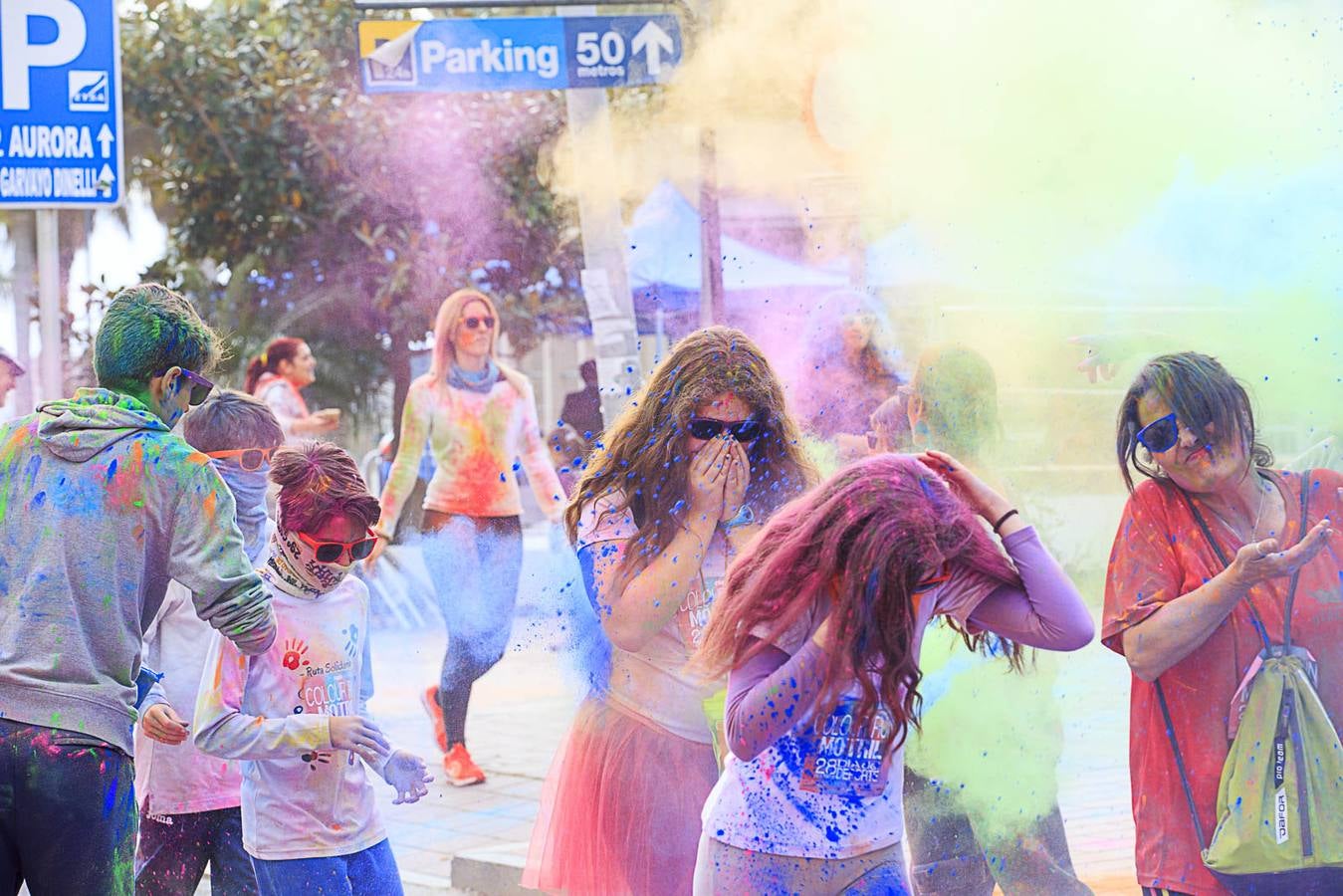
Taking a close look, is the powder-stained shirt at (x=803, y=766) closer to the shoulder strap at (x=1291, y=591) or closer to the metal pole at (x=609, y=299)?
the shoulder strap at (x=1291, y=591)

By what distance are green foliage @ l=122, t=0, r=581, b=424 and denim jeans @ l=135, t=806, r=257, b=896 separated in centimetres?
738

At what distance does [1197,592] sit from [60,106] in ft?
14.6

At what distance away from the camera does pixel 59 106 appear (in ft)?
18.0

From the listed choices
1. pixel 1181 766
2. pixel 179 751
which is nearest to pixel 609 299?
pixel 179 751

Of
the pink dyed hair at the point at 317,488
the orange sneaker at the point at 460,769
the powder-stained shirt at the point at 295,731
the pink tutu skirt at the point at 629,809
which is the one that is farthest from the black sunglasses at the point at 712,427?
the orange sneaker at the point at 460,769

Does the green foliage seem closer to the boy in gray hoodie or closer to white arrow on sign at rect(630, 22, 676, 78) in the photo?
white arrow on sign at rect(630, 22, 676, 78)

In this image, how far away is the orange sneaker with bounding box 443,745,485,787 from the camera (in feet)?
18.1

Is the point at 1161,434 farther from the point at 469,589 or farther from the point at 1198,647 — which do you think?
the point at 469,589

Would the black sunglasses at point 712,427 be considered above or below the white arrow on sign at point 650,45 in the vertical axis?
below

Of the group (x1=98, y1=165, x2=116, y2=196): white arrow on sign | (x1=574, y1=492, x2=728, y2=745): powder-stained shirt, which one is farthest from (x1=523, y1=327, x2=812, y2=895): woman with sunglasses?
(x1=98, y1=165, x2=116, y2=196): white arrow on sign

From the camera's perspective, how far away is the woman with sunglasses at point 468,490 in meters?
5.38

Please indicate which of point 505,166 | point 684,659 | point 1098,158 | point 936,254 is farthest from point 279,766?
point 505,166

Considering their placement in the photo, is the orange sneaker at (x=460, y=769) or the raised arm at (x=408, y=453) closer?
the raised arm at (x=408, y=453)

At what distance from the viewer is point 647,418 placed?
2920 mm
